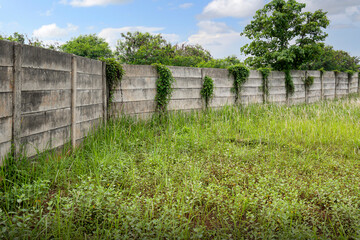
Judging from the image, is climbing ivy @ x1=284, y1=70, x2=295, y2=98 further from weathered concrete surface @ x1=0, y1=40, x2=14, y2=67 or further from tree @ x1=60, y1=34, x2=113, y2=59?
tree @ x1=60, y1=34, x2=113, y2=59

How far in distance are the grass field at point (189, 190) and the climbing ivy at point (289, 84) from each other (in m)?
6.70

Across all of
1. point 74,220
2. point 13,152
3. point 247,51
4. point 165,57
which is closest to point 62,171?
point 13,152

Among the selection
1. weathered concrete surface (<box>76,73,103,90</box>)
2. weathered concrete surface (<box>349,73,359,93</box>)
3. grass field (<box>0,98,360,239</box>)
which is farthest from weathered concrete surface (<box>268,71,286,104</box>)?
weathered concrete surface (<box>349,73,359,93</box>)

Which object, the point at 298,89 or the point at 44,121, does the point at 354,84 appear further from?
the point at 44,121

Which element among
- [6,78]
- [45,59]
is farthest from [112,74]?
[6,78]

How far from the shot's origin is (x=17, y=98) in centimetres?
358

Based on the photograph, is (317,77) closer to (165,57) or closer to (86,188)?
(165,57)

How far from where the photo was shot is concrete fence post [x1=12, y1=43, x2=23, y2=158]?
11.6 feet

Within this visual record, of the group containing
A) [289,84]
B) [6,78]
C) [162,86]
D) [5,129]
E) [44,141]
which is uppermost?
[289,84]

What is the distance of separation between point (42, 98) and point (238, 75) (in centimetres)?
686

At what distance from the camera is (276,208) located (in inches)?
119

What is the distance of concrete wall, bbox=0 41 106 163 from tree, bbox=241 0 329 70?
10865mm

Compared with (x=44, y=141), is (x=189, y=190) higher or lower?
lower

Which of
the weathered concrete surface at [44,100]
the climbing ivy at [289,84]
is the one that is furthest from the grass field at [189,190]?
the climbing ivy at [289,84]
